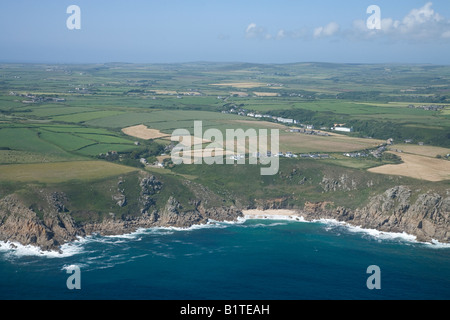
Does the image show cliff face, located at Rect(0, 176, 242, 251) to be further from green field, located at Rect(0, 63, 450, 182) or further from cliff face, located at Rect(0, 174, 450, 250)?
green field, located at Rect(0, 63, 450, 182)

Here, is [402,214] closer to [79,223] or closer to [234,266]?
[234,266]

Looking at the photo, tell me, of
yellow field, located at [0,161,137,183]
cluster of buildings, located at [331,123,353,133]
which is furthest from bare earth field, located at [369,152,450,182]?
yellow field, located at [0,161,137,183]

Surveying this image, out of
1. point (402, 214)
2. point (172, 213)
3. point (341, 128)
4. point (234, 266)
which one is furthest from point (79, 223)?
point (341, 128)

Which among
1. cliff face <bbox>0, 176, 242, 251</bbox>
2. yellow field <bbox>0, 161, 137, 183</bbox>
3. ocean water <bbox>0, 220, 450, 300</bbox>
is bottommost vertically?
ocean water <bbox>0, 220, 450, 300</bbox>

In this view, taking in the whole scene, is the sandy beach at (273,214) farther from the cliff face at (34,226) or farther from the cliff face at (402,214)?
the cliff face at (34,226)

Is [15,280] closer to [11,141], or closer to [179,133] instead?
[11,141]

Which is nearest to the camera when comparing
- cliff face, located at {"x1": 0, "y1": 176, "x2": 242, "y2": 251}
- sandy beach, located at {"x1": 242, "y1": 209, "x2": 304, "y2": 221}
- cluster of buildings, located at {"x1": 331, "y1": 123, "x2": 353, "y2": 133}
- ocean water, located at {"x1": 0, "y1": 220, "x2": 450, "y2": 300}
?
ocean water, located at {"x1": 0, "y1": 220, "x2": 450, "y2": 300}
